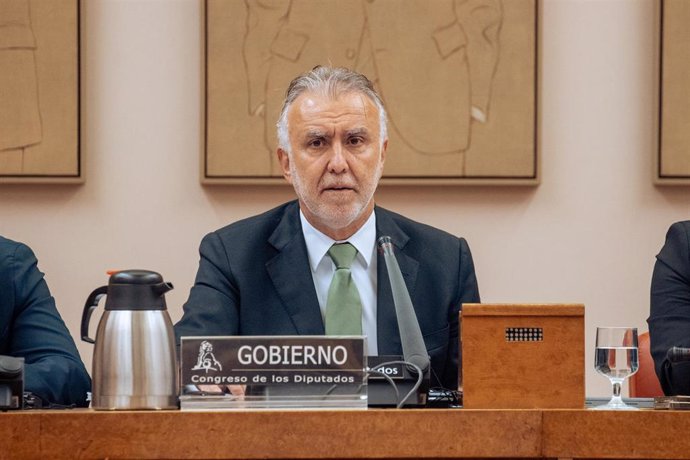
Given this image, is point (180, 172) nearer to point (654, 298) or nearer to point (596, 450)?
point (654, 298)

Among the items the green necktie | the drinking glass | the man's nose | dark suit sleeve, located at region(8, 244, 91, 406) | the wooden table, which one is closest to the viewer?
the wooden table

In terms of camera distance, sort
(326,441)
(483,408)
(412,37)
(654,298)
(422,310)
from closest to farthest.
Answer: (326,441), (483,408), (422,310), (654,298), (412,37)

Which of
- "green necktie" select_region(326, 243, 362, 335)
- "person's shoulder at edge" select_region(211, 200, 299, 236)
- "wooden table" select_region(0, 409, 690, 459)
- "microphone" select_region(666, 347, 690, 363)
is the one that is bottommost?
"wooden table" select_region(0, 409, 690, 459)

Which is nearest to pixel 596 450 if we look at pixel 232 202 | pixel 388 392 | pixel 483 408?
pixel 483 408

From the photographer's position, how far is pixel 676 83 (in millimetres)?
3521

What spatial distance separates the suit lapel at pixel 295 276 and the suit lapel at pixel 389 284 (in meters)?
0.15

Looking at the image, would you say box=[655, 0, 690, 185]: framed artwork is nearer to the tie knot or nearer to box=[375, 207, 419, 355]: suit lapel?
box=[375, 207, 419, 355]: suit lapel

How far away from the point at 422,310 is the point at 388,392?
0.73 meters

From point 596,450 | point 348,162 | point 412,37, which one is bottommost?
point 596,450

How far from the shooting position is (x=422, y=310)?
104 inches

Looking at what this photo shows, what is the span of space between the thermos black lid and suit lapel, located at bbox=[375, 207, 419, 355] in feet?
2.80

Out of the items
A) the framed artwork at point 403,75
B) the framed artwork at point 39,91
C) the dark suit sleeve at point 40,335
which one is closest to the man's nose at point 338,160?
the dark suit sleeve at point 40,335

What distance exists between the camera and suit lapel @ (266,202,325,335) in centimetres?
259

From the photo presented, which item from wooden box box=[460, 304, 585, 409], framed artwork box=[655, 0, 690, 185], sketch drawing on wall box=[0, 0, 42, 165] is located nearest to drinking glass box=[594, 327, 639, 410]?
wooden box box=[460, 304, 585, 409]
